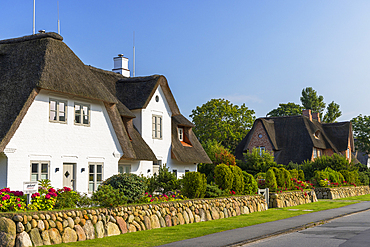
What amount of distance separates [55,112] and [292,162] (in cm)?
3616

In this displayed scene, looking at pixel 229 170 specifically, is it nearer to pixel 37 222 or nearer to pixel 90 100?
pixel 90 100

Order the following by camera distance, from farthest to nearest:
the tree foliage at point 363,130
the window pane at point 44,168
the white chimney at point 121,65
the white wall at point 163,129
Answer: the tree foliage at point 363,130
the white chimney at point 121,65
the white wall at point 163,129
the window pane at point 44,168

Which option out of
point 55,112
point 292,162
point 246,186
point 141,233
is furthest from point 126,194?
point 292,162

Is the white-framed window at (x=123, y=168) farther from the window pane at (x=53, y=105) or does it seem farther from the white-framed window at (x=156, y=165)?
the window pane at (x=53, y=105)

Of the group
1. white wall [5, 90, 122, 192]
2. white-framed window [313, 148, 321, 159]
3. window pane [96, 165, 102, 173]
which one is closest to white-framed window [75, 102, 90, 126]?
white wall [5, 90, 122, 192]

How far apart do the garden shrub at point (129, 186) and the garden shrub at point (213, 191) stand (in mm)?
4666

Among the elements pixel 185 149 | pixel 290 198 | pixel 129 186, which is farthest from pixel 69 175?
pixel 290 198

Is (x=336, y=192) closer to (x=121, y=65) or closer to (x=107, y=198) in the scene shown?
(x=121, y=65)

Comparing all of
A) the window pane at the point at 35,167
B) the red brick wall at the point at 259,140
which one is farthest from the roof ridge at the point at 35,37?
the red brick wall at the point at 259,140

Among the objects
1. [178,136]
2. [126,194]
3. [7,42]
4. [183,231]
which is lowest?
[183,231]

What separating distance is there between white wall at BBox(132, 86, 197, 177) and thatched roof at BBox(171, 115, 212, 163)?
1.99ft

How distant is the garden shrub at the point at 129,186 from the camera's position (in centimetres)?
1620

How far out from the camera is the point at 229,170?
22.2m

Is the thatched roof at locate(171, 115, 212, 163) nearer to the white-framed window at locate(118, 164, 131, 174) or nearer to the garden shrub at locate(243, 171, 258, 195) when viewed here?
the white-framed window at locate(118, 164, 131, 174)
